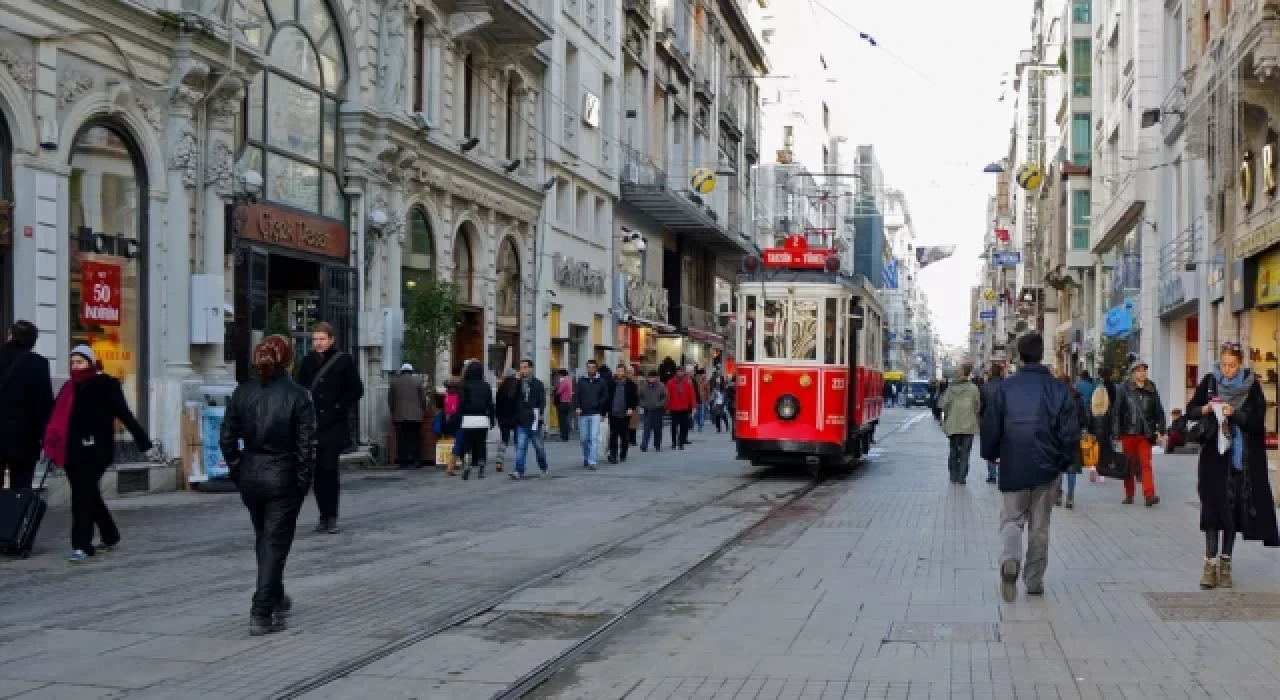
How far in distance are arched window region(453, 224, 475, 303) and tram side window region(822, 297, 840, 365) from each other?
11.0 meters

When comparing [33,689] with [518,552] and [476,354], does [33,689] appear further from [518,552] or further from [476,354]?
[476,354]

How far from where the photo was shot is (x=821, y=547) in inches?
500

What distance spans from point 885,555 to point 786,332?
9.33m

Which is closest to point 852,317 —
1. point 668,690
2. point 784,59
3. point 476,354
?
point 476,354

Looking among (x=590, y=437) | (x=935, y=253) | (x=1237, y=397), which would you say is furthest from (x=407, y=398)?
(x=935, y=253)

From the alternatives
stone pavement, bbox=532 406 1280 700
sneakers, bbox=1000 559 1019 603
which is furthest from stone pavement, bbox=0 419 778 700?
sneakers, bbox=1000 559 1019 603

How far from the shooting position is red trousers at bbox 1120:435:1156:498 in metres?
17.4

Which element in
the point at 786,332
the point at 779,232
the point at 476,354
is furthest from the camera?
the point at 779,232

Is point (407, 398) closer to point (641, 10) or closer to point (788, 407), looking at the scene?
point (788, 407)

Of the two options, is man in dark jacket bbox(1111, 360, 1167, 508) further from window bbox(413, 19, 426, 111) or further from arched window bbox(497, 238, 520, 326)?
arched window bbox(497, 238, 520, 326)

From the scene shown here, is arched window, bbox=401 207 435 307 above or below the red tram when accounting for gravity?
above

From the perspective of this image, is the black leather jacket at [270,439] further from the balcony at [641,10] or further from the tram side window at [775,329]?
the balcony at [641,10]

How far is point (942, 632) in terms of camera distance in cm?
845

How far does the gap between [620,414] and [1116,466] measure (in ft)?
32.9
